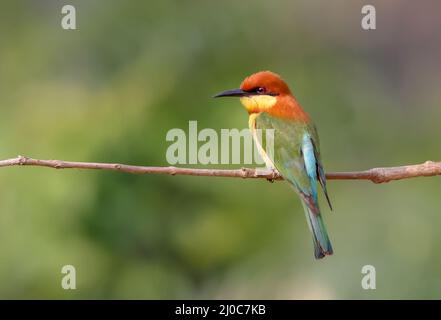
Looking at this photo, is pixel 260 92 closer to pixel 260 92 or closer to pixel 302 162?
pixel 260 92

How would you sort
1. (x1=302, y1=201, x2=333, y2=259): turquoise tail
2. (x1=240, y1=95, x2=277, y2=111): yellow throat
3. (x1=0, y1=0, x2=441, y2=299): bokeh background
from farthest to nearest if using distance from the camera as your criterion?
(x1=0, y1=0, x2=441, y2=299): bokeh background < (x1=240, y1=95, x2=277, y2=111): yellow throat < (x1=302, y1=201, x2=333, y2=259): turquoise tail

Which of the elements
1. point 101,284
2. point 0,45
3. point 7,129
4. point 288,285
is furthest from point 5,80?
point 288,285

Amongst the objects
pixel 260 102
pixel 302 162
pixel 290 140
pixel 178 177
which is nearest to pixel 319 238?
pixel 302 162

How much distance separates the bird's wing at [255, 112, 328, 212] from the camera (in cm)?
310

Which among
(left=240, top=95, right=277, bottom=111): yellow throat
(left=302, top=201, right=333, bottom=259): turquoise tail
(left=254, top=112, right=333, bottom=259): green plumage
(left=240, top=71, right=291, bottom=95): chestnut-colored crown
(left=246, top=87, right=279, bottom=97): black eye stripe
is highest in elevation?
(left=240, top=71, right=291, bottom=95): chestnut-colored crown

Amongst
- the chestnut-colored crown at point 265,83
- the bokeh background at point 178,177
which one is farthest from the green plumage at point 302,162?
the bokeh background at point 178,177

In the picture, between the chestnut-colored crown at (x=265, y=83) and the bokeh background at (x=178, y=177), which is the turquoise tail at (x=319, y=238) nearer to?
the chestnut-colored crown at (x=265, y=83)

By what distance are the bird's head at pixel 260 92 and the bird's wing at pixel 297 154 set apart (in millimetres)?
52

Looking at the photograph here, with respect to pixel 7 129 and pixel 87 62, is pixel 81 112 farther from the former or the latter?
pixel 87 62

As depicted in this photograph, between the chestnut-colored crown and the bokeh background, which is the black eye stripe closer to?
the chestnut-colored crown

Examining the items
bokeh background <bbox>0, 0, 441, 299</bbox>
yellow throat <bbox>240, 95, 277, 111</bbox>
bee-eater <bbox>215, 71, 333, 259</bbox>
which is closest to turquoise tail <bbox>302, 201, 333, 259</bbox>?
bee-eater <bbox>215, 71, 333, 259</bbox>

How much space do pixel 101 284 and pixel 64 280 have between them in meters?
0.23

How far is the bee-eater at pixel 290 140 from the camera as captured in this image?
3088mm

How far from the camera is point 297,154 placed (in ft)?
10.4
